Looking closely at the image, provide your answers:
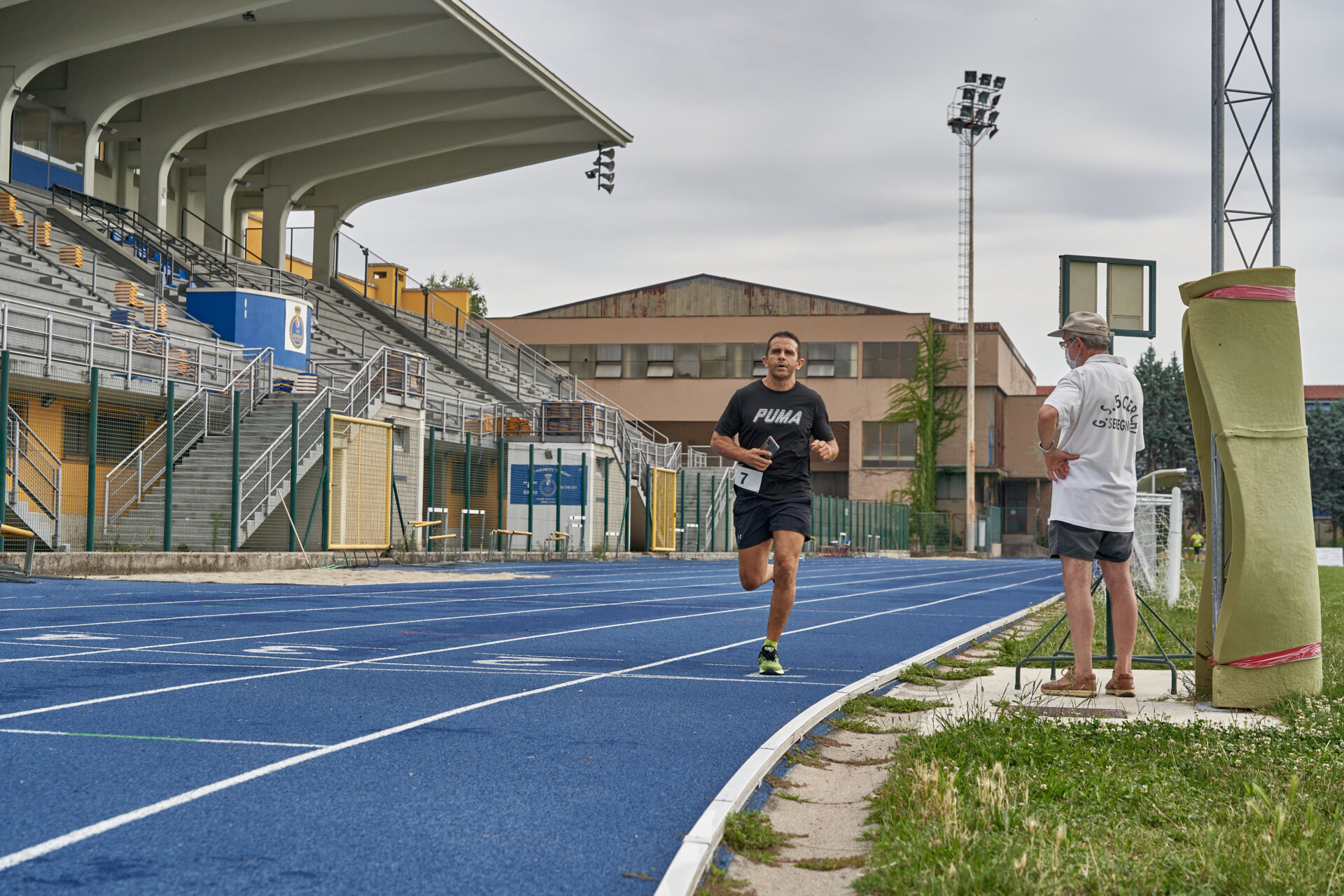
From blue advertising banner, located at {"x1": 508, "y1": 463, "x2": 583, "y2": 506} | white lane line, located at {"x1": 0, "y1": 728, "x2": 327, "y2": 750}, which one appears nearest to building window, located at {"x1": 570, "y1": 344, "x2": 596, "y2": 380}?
blue advertising banner, located at {"x1": 508, "y1": 463, "x2": 583, "y2": 506}

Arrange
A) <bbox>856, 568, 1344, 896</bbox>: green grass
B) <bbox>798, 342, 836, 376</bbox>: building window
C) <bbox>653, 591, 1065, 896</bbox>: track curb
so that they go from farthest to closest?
<bbox>798, 342, 836, 376</bbox>: building window → <bbox>653, 591, 1065, 896</bbox>: track curb → <bbox>856, 568, 1344, 896</bbox>: green grass

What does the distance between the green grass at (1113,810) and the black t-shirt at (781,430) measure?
2.53 metres

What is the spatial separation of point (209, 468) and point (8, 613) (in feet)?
39.9

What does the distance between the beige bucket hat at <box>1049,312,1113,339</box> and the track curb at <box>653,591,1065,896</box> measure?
2342mm

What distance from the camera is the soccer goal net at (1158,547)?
16844mm

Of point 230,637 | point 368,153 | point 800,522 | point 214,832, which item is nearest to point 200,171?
point 368,153

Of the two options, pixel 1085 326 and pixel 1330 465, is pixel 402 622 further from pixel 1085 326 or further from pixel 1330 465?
pixel 1330 465

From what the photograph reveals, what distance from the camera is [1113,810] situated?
14.5ft

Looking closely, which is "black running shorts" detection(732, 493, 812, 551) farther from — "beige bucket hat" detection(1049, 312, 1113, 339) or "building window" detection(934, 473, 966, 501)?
"building window" detection(934, 473, 966, 501)

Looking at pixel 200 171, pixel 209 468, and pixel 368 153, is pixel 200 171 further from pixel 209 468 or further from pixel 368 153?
pixel 209 468

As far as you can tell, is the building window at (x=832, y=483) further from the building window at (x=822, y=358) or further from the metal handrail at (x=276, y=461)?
the metal handrail at (x=276, y=461)

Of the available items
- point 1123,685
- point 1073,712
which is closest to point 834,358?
point 1123,685

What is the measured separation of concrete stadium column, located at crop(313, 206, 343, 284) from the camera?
51281 mm

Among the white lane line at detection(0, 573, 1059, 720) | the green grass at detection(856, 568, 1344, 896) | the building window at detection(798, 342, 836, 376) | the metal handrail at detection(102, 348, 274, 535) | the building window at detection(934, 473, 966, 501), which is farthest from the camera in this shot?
the building window at detection(934, 473, 966, 501)
